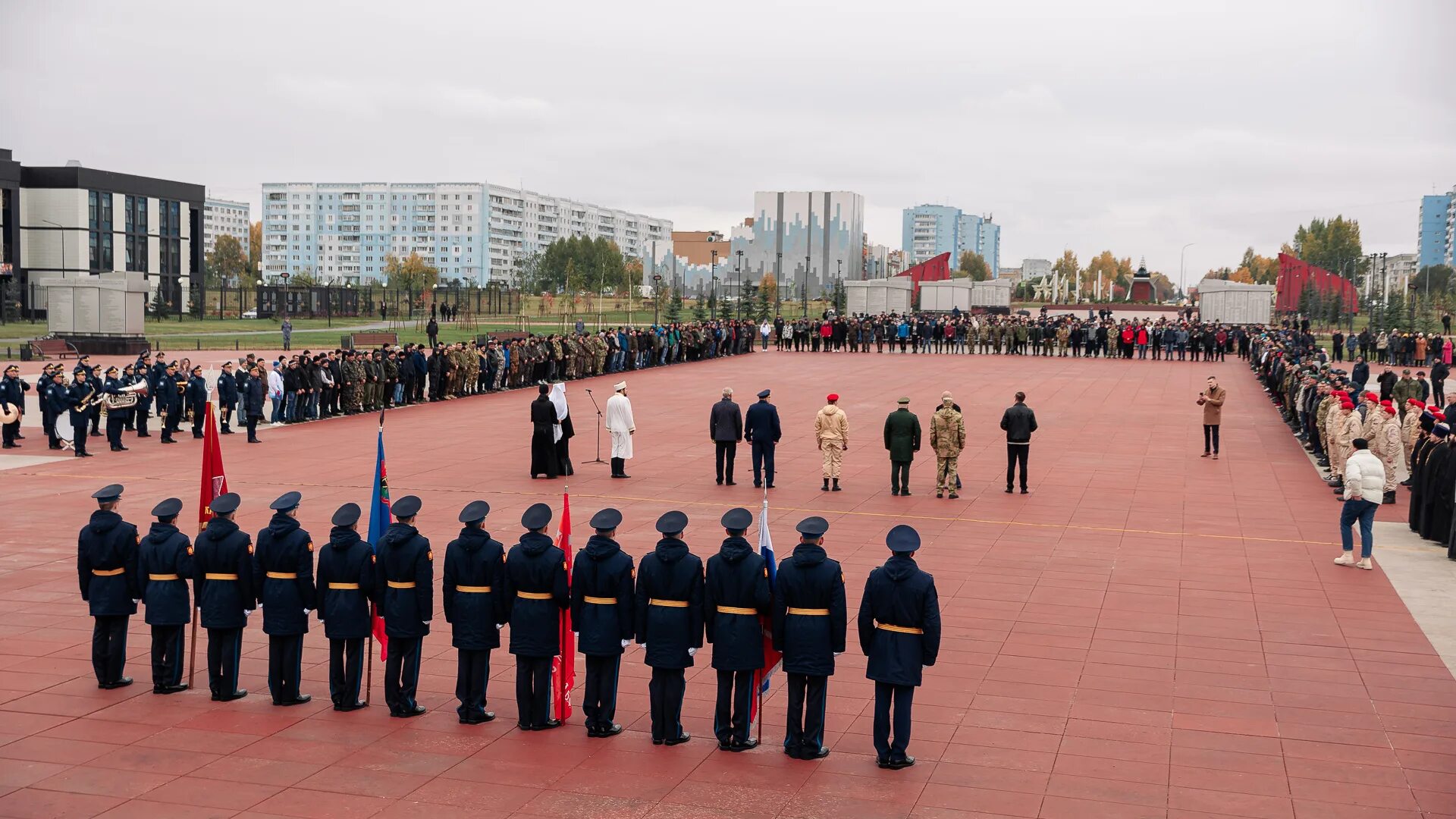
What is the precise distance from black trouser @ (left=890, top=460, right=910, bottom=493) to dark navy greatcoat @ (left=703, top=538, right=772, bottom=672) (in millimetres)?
10661

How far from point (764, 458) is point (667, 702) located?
10.7 metres

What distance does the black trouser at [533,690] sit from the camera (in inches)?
326

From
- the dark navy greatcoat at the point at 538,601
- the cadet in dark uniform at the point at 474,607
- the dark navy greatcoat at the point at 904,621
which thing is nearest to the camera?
the dark navy greatcoat at the point at 904,621

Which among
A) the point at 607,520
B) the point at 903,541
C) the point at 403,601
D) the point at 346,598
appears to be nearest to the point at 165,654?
the point at 346,598

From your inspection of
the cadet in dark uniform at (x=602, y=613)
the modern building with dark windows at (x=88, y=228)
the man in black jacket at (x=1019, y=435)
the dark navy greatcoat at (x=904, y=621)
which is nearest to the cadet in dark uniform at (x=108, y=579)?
the cadet in dark uniform at (x=602, y=613)

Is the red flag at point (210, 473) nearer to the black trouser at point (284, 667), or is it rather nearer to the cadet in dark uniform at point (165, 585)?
the cadet in dark uniform at point (165, 585)

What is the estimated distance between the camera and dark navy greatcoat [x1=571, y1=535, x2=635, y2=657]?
8.12 meters

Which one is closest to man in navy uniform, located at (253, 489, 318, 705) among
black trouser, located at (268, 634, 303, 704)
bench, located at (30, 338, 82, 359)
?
black trouser, located at (268, 634, 303, 704)

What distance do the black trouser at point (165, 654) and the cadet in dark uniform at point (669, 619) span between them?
3443 millimetres

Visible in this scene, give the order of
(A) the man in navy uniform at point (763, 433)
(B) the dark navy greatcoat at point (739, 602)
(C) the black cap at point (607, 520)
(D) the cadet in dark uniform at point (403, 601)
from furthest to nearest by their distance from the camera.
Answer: (A) the man in navy uniform at point (763, 433)
(D) the cadet in dark uniform at point (403, 601)
(C) the black cap at point (607, 520)
(B) the dark navy greatcoat at point (739, 602)

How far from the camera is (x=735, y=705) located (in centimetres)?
798

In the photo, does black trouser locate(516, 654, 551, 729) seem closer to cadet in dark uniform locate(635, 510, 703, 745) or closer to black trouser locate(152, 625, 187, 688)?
cadet in dark uniform locate(635, 510, 703, 745)

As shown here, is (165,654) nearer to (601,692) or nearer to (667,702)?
(601,692)

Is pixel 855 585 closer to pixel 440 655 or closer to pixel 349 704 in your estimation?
pixel 440 655
